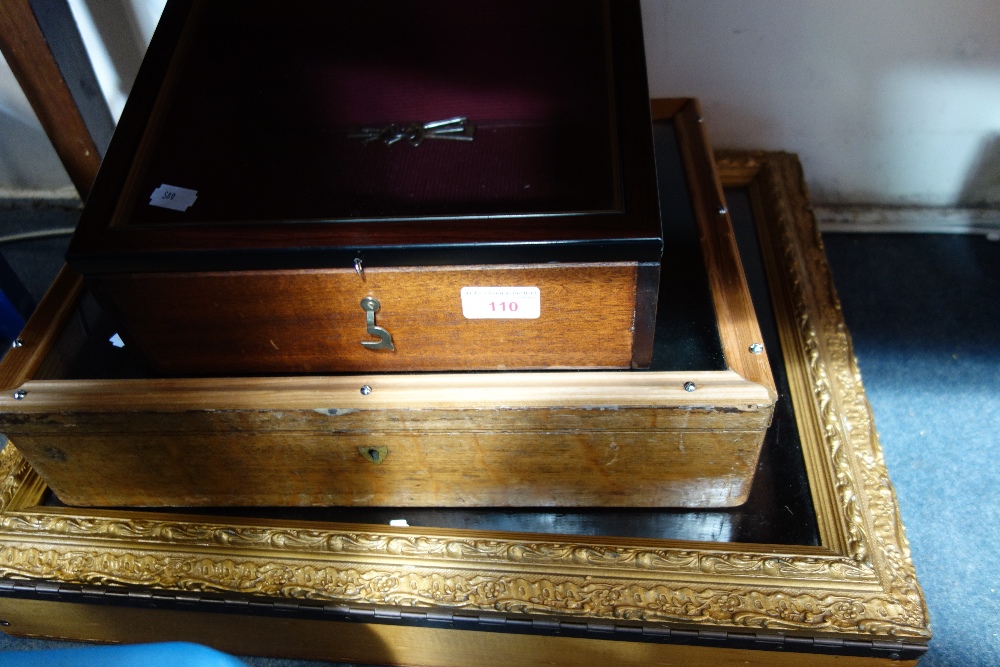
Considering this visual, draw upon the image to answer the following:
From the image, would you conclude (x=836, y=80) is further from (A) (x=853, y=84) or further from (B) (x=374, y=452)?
(B) (x=374, y=452)

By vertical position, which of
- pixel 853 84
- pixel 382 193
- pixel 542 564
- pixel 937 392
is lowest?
pixel 937 392

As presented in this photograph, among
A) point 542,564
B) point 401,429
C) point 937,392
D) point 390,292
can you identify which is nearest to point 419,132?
point 390,292

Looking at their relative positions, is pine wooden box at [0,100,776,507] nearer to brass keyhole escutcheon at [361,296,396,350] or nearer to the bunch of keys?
brass keyhole escutcheon at [361,296,396,350]

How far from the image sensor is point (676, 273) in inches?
53.7

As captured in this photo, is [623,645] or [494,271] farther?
[623,645]

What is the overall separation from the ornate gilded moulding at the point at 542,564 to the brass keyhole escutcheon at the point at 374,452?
0.12 metres

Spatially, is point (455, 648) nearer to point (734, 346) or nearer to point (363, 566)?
point (363, 566)

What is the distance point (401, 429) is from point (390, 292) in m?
0.21

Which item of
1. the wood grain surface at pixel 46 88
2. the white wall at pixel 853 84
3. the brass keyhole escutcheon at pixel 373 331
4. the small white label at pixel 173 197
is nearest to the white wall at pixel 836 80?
the white wall at pixel 853 84

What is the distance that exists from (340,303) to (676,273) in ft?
1.78

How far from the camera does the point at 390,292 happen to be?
1.10 m

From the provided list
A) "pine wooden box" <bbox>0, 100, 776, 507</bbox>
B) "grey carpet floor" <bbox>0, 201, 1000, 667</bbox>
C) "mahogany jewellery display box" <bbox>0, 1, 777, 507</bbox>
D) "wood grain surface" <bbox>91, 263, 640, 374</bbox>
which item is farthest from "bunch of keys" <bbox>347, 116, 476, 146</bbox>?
"grey carpet floor" <bbox>0, 201, 1000, 667</bbox>

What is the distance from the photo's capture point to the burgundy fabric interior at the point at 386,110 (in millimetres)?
1105

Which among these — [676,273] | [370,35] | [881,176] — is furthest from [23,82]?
[881,176]
